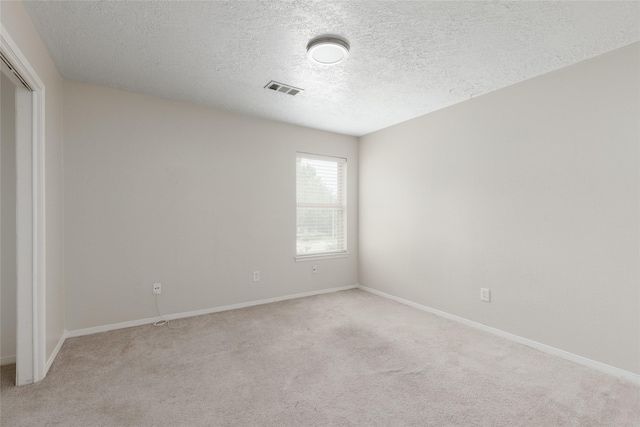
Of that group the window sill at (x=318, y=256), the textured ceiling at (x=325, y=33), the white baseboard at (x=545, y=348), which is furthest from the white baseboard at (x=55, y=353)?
the white baseboard at (x=545, y=348)

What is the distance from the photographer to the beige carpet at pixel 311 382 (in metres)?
1.79

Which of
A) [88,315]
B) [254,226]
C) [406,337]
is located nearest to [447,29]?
[406,337]

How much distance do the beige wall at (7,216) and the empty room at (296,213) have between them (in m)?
0.01

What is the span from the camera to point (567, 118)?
257cm

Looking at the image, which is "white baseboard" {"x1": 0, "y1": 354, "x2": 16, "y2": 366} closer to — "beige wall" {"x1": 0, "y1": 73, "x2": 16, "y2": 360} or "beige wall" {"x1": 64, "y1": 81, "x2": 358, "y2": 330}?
"beige wall" {"x1": 0, "y1": 73, "x2": 16, "y2": 360}

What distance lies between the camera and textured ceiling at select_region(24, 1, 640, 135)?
1914 millimetres

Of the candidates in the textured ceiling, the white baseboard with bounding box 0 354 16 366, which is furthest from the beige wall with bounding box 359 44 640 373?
the white baseboard with bounding box 0 354 16 366

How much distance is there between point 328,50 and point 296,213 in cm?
239

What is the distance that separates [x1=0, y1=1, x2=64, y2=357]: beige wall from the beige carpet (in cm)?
38

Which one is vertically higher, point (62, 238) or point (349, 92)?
point (349, 92)

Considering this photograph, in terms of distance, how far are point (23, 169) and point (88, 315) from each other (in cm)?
167

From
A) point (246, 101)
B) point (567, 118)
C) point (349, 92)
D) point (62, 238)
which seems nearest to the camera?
point (567, 118)

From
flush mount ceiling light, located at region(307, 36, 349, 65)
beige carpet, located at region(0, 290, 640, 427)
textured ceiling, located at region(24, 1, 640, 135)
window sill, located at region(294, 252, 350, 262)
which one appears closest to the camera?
beige carpet, located at region(0, 290, 640, 427)

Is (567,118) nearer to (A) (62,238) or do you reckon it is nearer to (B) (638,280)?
(B) (638,280)
